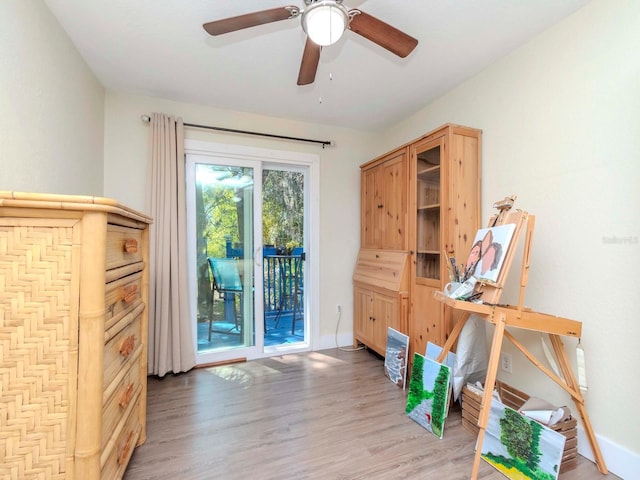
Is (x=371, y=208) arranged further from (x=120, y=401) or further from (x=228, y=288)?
(x=120, y=401)

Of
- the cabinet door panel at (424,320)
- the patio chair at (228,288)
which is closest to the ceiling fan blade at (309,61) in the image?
the cabinet door panel at (424,320)

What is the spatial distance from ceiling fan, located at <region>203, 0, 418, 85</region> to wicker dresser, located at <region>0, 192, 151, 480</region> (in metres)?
0.97

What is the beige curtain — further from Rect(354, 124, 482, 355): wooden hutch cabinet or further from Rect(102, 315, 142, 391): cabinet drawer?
Rect(354, 124, 482, 355): wooden hutch cabinet

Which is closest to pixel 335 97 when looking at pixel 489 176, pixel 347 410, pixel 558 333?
pixel 489 176

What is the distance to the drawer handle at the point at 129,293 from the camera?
1.29 m

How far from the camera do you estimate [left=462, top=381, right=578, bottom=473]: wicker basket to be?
1.51 meters

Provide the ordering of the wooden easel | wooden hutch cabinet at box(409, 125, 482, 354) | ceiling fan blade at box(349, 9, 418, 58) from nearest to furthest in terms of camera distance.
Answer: ceiling fan blade at box(349, 9, 418, 58)
the wooden easel
wooden hutch cabinet at box(409, 125, 482, 354)

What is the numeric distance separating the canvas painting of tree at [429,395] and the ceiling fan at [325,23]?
1.83 metres

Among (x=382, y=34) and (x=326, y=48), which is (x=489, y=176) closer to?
(x=382, y=34)

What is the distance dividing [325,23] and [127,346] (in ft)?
5.47

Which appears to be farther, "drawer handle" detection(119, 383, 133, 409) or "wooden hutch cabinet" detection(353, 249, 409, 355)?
"wooden hutch cabinet" detection(353, 249, 409, 355)

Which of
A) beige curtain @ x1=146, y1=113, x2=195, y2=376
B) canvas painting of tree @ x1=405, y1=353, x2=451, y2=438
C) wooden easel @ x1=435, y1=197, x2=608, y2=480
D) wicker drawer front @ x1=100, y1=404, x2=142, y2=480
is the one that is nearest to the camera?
wicker drawer front @ x1=100, y1=404, x2=142, y2=480

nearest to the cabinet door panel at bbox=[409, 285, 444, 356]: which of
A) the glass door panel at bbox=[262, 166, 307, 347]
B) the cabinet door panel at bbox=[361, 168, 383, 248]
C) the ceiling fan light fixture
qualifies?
the cabinet door panel at bbox=[361, 168, 383, 248]

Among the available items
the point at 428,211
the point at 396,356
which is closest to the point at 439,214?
the point at 428,211
